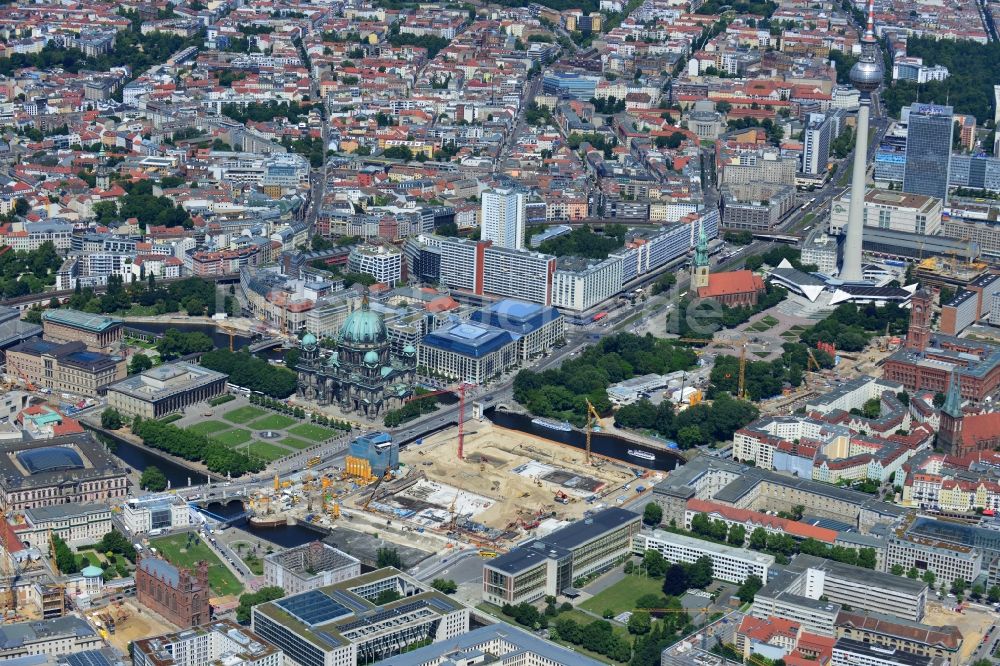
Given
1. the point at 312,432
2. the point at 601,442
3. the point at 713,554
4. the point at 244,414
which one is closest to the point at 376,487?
the point at 312,432

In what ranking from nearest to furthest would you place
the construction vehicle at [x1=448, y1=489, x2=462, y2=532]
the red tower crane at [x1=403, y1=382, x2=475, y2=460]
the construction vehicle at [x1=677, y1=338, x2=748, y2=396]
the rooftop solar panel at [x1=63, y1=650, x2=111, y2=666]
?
the rooftop solar panel at [x1=63, y1=650, x2=111, y2=666], the construction vehicle at [x1=448, y1=489, x2=462, y2=532], the red tower crane at [x1=403, y1=382, x2=475, y2=460], the construction vehicle at [x1=677, y1=338, x2=748, y2=396]

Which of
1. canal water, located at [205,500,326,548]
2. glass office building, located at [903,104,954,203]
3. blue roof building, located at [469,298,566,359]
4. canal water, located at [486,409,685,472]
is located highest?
glass office building, located at [903,104,954,203]

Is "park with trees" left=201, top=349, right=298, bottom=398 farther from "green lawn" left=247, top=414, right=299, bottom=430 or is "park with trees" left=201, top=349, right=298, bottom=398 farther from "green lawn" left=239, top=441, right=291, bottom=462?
"green lawn" left=239, top=441, right=291, bottom=462

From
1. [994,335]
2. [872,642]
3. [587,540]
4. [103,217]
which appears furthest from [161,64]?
[872,642]

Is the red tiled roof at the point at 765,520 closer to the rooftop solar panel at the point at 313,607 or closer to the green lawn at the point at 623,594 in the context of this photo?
the green lawn at the point at 623,594

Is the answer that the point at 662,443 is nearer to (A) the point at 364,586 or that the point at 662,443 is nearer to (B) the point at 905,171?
(A) the point at 364,586

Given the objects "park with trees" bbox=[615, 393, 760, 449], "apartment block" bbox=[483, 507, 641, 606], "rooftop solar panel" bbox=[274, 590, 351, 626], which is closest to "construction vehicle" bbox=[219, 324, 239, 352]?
"park with trees" bbox=[615, 393, 760, 449]

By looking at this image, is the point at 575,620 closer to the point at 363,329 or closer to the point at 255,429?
the point at 255,429
